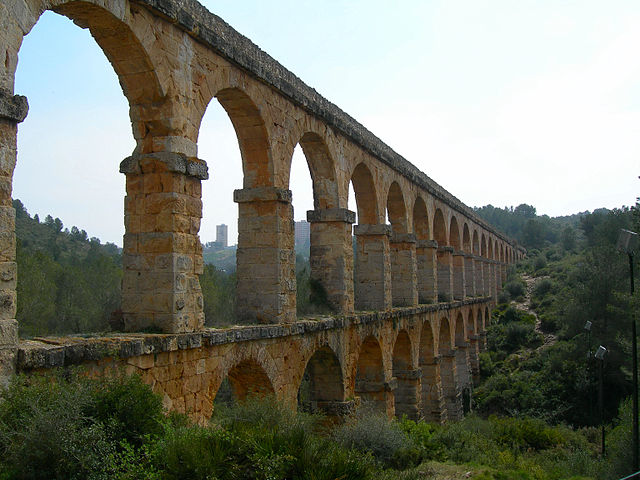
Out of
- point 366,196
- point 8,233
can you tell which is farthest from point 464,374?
point 8,233

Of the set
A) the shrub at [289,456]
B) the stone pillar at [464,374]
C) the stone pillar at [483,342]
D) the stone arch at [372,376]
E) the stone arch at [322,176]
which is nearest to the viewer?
the shrub at [289,456]

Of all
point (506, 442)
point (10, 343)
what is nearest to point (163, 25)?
point (10, 343)

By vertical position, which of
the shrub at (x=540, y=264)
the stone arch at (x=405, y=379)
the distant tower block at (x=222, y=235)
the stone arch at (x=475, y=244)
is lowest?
the stone arch at (x=405, y=379)

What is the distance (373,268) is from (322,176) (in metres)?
3.10

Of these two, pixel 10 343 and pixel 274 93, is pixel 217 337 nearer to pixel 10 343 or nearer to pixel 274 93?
pixel 10 343

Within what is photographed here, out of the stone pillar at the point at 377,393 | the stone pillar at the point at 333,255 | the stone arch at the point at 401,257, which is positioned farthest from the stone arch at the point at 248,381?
the stone arch at the point at 401,257

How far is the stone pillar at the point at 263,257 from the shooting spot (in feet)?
28.0

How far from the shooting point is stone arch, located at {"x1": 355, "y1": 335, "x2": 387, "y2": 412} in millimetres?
12367

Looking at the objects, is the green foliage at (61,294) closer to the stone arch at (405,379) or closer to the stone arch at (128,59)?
the stone arch at (128,59)

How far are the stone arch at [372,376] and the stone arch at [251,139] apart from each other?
5.03 m

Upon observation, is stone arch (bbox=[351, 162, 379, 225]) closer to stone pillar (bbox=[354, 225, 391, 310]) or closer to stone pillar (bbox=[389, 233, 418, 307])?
stone pillar (bbox=[354, 225, 391, 310])

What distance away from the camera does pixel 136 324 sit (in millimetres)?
6531

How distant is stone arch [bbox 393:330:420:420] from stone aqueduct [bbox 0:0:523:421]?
0.03 m

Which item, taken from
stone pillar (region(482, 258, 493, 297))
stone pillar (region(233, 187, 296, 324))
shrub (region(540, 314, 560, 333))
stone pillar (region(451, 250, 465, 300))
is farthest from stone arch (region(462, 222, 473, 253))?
stone pillar (region(233, 187, 296, 324))
